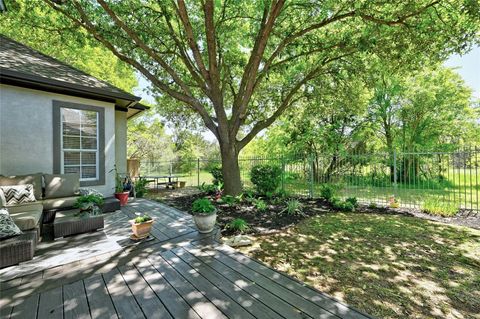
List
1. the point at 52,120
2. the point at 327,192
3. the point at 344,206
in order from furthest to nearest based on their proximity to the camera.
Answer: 1. the point at 327,192
2. the point at 344,206
3. the point at 52,120

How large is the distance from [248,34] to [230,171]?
4.83 meters

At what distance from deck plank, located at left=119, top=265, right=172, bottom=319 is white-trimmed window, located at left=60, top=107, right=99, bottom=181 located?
4.05 metres

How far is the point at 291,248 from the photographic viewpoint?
3.79m

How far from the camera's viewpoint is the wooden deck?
1940 millimetres

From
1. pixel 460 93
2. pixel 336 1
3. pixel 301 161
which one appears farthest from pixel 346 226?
pixel 460 93

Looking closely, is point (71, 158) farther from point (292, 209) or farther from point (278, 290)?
point (292, 209)

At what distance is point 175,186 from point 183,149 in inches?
549

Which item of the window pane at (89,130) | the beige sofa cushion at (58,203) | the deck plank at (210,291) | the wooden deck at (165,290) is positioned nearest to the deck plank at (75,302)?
the wooden deck at (165,290)

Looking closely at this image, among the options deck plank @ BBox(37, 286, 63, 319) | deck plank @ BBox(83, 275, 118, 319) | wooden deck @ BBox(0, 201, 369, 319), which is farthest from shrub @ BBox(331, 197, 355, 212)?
deck plank @ BBox(37, 286, 63, 319)

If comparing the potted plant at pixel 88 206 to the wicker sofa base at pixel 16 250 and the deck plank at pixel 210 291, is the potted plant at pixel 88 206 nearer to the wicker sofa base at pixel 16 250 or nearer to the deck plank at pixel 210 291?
the wicker sofa base at pixel 16 250

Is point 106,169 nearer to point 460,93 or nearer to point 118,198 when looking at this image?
point 118,198

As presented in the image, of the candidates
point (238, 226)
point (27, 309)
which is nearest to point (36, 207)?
point (27, 309)

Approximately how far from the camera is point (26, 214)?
349cm

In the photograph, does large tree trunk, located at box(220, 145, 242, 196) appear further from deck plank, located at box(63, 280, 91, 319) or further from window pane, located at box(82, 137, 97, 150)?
deck plank, located at box(63, 280, 91, 319)
